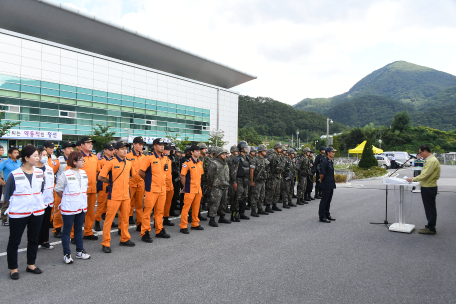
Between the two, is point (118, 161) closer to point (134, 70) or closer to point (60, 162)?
point (60, 162)

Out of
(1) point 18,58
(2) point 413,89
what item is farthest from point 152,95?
(2) point 413,89

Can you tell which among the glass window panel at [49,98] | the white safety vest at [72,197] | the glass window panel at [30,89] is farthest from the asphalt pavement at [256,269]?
the glass window panel at [49,98]

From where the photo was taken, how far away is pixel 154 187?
228 inches

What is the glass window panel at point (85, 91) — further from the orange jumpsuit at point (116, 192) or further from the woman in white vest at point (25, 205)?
the woman in white vest at point (25, 205)

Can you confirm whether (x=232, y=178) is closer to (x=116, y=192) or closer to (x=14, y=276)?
(x=116, y=192)

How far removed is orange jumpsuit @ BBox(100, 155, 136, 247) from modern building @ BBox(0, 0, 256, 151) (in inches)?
1101

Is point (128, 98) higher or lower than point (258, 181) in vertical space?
higher

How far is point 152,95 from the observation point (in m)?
42.1

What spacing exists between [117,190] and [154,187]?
791mm

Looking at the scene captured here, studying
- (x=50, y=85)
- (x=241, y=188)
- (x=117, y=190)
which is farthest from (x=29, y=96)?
(x=117, y=190)

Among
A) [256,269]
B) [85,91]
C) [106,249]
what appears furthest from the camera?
[85,91]

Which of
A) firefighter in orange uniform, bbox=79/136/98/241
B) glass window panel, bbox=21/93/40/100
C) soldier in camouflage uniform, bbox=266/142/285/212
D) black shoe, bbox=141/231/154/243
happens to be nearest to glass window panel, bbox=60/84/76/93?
glass window panel, bbox=21/93/40/100

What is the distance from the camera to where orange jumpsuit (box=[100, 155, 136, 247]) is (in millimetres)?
5164

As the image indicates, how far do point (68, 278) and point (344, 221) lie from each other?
6399mm
